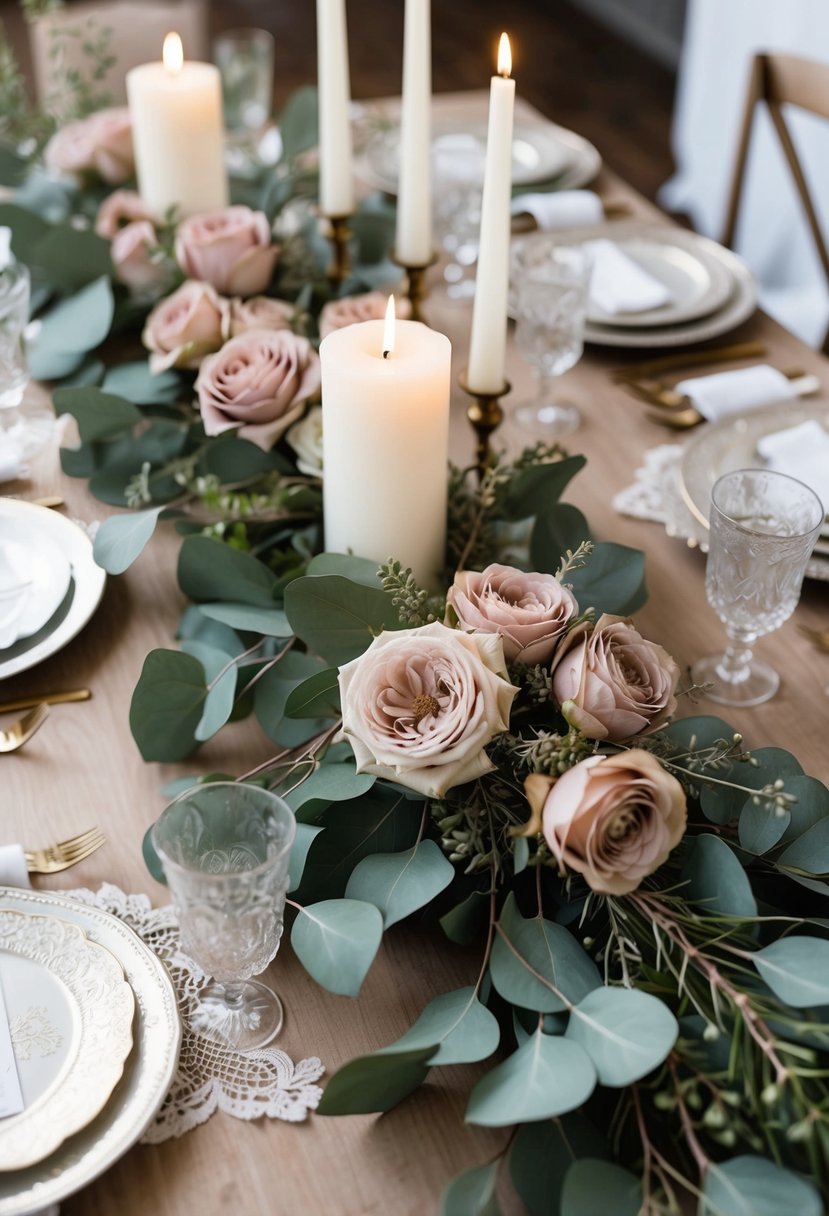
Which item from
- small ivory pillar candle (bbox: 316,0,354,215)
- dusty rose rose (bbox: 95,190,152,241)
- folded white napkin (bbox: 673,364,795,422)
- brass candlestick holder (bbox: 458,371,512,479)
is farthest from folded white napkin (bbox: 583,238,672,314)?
dusty rose rose (bbox: 95,190,152,241)

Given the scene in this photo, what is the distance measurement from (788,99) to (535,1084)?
1.70 m

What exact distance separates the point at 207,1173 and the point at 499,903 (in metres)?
0.23

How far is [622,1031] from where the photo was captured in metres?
0.60

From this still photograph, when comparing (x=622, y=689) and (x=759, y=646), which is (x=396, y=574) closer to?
(x=622, y=689)

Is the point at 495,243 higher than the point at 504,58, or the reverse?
the point at 504,58

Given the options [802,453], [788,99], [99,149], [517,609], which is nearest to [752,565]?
[517,609]

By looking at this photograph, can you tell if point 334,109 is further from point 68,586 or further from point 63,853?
point 63,853

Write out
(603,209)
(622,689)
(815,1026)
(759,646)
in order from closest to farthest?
1. (815,1026)
2. (622,689)
3. (759,646)
4. (603,209)

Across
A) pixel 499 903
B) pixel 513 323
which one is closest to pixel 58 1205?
pixel 499 903

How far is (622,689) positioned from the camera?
0.70 meters

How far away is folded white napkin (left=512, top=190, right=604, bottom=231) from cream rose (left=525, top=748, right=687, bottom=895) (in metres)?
1.11

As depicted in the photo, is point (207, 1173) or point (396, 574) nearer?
point (207, 1173)

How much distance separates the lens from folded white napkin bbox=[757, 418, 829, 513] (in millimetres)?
1110

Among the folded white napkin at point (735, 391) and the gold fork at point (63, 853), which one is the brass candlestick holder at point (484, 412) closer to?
the folded white napkin at point (735, 391)
